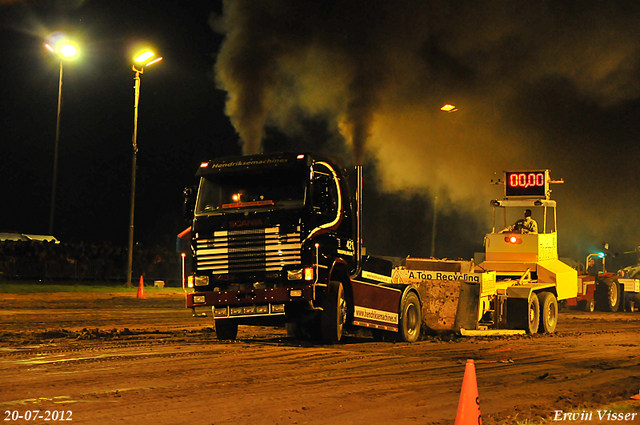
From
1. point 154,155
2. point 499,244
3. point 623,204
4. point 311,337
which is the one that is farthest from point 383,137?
point 154,155

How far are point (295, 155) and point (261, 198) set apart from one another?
0.97m

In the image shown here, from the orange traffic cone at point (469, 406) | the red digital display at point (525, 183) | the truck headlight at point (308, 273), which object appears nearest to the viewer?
the orange traffic cone at point (469, 406)

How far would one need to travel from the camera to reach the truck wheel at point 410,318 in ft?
47.9

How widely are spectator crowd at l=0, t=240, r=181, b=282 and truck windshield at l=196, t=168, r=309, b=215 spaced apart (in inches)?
762

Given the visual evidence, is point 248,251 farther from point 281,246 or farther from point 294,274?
point 294,274

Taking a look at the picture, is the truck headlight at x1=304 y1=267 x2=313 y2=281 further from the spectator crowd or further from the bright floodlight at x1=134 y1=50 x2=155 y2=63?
the spectator crowd

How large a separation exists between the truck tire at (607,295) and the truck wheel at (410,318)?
15.4 meters

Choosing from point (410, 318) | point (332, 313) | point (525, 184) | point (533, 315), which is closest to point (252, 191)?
point (332, 313)

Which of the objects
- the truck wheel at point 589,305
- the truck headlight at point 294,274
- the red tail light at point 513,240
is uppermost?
the red tail light at point 513,240

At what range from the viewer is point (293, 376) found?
31.2ft

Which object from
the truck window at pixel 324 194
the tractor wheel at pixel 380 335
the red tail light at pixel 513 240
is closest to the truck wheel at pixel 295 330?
the tractor wheel at pixel 380 335

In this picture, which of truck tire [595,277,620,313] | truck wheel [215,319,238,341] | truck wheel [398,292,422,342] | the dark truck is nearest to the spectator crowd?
truck wheel [215,319,238,341]

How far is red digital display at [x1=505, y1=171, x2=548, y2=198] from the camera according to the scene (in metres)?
20.3

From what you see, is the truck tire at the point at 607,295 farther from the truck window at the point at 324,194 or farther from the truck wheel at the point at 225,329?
the truck wheel at the point at 225,329
